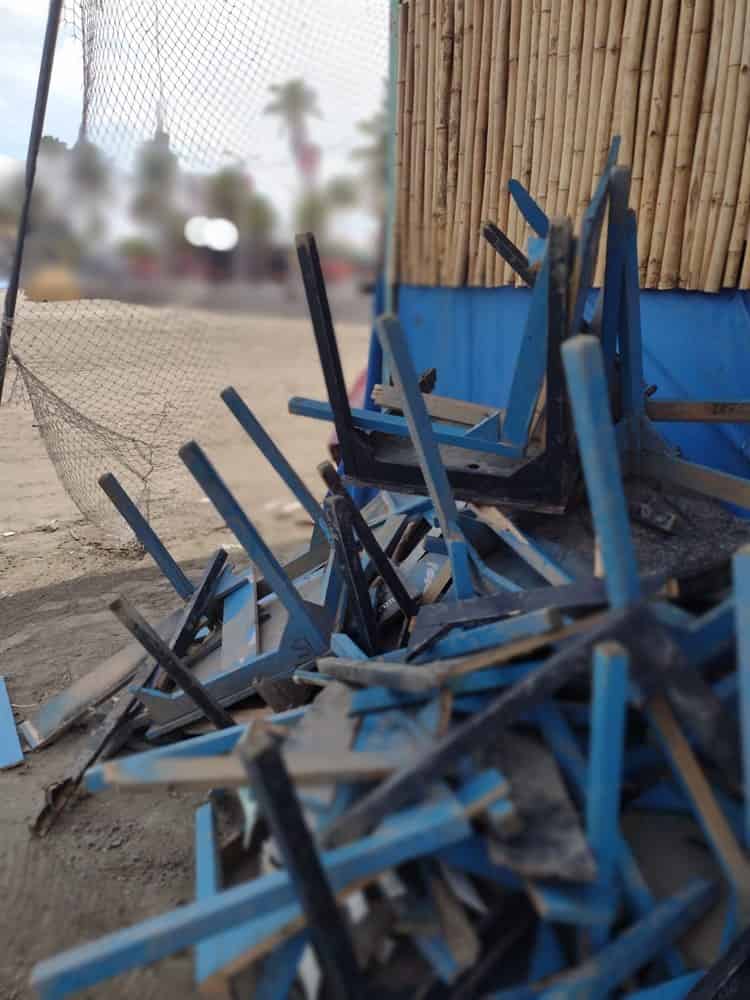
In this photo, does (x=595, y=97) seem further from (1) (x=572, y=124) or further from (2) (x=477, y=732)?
(2) (x=477, y=732)

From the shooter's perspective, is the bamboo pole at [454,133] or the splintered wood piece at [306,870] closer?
the splintered wood piece at [306,870]

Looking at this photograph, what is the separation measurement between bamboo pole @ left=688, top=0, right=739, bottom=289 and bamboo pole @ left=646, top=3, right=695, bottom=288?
0.61ft

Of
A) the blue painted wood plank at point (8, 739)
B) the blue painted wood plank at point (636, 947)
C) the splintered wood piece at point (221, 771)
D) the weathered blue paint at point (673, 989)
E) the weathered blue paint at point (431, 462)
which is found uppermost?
the weathered blue paint at point (431, 462)

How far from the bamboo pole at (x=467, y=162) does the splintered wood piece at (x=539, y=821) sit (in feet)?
13.8

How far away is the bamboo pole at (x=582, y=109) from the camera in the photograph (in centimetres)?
441

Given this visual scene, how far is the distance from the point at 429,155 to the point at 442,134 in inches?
8.0

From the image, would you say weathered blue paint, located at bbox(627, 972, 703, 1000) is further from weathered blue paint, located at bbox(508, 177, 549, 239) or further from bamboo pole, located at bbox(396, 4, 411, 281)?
bamboo pole, located at bbox(396, 4, 411, 281)

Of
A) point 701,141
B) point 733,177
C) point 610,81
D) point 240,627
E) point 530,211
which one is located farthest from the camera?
point 610,81

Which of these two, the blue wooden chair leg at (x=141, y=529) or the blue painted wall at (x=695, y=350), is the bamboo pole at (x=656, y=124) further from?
the blue wooden chair leg at (x=141, y=529)

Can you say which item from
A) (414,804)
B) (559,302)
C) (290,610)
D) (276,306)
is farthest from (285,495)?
(276,306)

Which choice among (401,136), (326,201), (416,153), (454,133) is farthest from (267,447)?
(326,201)

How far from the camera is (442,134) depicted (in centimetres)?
562

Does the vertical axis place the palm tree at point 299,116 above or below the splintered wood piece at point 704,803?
above

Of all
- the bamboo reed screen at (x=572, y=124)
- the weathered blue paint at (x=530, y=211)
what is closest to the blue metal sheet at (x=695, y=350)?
the bamboo reed screen at (x=572, y=124)
